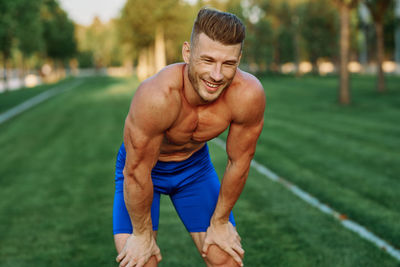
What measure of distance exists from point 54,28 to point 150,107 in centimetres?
5635

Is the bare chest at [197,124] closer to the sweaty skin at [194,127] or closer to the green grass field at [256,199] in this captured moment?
the sweaty skin at [194,127]

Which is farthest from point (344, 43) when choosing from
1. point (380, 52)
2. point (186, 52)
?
point (186, 52)

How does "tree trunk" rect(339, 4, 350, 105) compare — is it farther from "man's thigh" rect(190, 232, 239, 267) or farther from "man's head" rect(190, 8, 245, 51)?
"man's head" rect(190, 8, 245, 51)

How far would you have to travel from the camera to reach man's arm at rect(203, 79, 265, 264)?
269cm

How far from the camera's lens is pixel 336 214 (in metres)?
5.99

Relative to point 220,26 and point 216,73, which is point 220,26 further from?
point 216,73

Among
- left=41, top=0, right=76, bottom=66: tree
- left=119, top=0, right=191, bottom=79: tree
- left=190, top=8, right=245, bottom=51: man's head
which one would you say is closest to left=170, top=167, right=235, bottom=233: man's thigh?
left=190, top=8, right=245, bottom=51: man's head

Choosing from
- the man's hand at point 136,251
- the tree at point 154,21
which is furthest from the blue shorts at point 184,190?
the tree at point 154,21

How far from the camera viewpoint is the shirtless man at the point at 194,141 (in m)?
2.46

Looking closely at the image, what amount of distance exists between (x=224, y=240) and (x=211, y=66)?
4.04 ft

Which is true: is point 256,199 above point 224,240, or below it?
below

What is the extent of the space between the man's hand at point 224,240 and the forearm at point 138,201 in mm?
444

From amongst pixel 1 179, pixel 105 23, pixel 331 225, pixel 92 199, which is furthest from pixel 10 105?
pixel 105 23

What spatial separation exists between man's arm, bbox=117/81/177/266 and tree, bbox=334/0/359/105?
1835 cm
